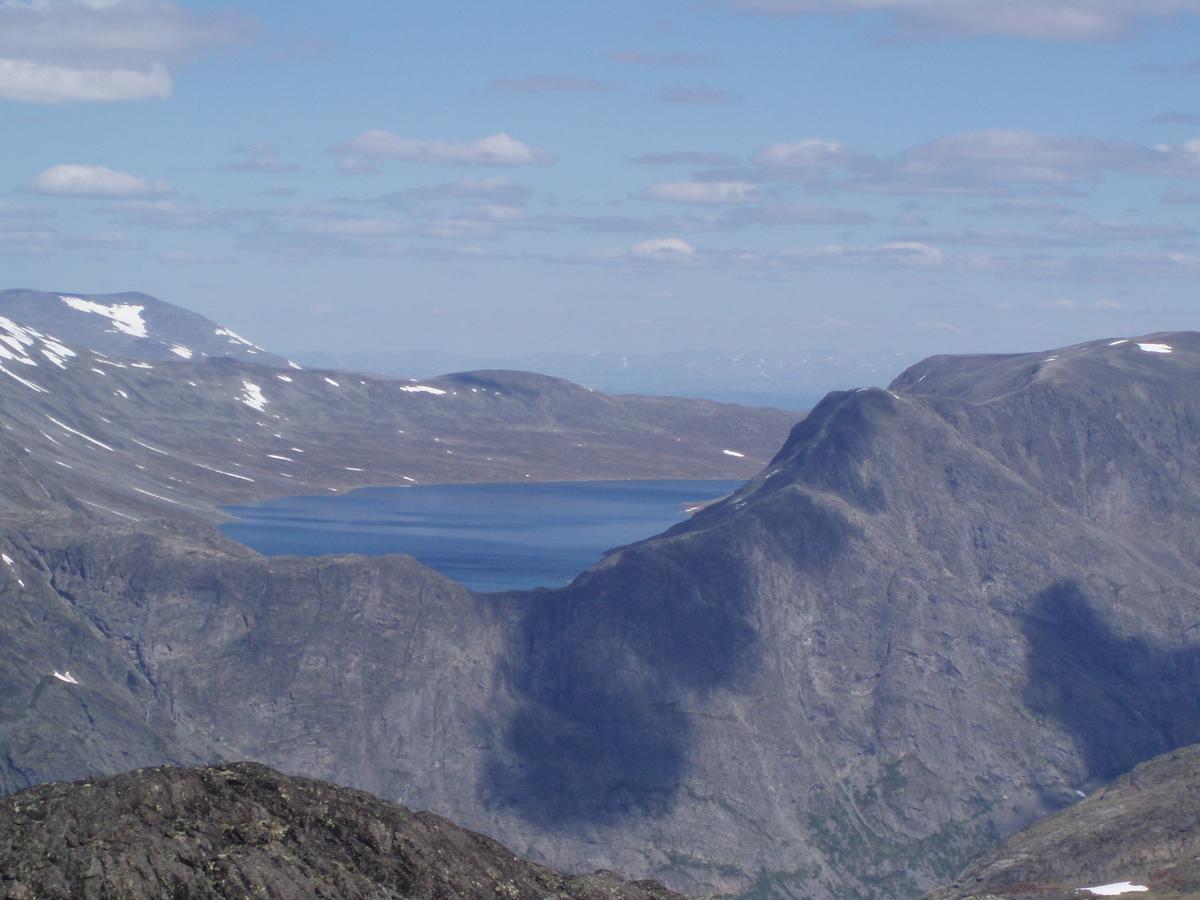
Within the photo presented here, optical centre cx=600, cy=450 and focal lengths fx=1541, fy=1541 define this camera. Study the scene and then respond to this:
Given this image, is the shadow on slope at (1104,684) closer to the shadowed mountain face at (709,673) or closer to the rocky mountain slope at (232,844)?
the shadowed mountain face at (709,673)

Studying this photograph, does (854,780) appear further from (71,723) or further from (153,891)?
(153,891)

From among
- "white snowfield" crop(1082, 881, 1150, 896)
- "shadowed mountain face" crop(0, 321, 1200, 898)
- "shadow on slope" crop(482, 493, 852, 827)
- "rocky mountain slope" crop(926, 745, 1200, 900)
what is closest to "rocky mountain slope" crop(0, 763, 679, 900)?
"rocky mountain slope" crop(926, 745, 1200, 900)

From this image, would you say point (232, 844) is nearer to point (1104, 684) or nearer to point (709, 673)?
point (709, 673)

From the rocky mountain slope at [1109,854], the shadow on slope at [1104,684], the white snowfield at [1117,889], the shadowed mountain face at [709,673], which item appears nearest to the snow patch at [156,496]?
the shadowed mountain face at [709,673]

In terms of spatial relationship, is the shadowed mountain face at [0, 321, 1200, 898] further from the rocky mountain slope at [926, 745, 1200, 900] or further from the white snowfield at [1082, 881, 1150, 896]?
the white snowfield at [1082, 881, 1150, 896]

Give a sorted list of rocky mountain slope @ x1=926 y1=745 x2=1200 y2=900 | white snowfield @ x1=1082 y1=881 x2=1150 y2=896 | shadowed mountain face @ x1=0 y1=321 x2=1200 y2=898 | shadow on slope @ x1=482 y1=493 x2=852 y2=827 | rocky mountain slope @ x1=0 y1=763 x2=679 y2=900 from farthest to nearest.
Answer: shadow on slope @ x1=482 y1=493 x2=852 y2=827 < shadowed mountain face @ x1=0 y1=321 x2=1200 y2=898 < rocky mountain slope @ x1=926 y1=745 x2=1200 y2=900 < white snowfield @ x1=1082 y1=881 x2=1150 y2=896 < rocky mountain slope @ x1=0 y1=763 x2=679 y2=900

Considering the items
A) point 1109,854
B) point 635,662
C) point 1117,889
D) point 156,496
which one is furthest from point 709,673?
point 156,496
